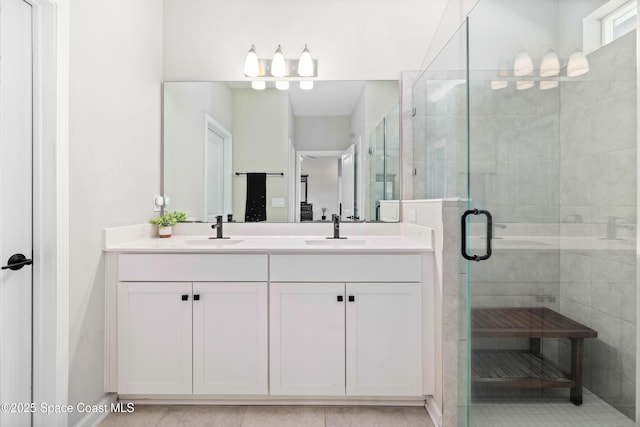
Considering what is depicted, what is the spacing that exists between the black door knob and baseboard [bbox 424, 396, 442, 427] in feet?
6.46

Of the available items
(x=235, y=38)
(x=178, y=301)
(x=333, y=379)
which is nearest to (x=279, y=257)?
(x=178, y=301)

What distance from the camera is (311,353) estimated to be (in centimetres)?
190

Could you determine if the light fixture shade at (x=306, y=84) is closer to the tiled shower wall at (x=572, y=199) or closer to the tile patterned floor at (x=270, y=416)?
the tiled shower wall at (x=572, y=199)

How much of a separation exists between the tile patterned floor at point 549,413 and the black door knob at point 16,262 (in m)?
1.96

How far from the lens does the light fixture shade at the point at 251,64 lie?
8.18 ft

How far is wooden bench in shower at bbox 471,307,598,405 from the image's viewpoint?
3.55 ft

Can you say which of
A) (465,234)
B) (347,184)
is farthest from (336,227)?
(465,234)

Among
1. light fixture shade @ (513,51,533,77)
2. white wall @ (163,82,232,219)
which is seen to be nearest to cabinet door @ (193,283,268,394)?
white wall @ (163,82,232,219)

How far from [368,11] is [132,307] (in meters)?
2.42

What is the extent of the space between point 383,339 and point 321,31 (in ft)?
6.82

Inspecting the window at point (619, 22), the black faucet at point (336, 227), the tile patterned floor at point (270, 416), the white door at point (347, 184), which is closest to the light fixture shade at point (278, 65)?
the white door at point (347, 184)

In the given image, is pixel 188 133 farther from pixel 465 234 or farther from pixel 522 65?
pixel 522 65

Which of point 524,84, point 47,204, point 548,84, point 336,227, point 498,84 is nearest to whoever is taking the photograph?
point 548,84

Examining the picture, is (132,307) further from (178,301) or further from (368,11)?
(368,11)
